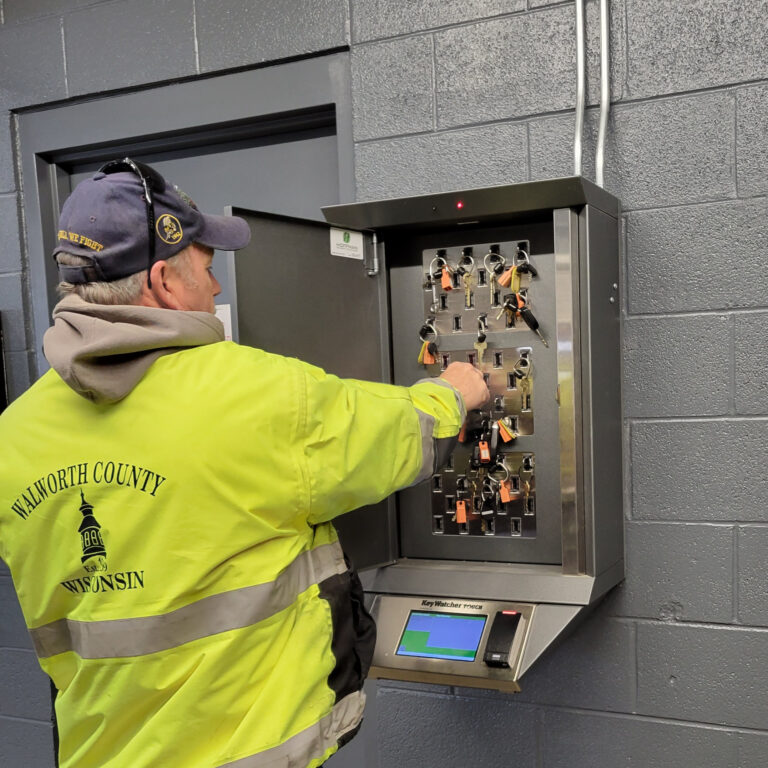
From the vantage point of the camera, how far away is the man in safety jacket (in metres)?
1.20

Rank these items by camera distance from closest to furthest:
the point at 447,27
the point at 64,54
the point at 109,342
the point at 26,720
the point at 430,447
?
the point at 109,342
the point at 430,447
the point at 447,27
the point at 64,54
the point at 26,720

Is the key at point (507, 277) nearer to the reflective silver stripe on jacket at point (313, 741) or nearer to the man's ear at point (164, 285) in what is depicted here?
the man's ear at point (164, 285)

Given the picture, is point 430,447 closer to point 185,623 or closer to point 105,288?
point 185,623

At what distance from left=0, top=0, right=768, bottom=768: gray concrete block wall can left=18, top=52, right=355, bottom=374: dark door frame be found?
0.07 m

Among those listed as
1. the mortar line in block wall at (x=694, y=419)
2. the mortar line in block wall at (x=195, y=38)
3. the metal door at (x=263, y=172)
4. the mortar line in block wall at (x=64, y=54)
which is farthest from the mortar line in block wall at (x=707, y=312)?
the mortar line in block wall at (x=64, y=54)

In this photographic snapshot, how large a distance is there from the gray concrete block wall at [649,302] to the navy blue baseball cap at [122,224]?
0.81 metres

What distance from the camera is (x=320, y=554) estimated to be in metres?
1.38

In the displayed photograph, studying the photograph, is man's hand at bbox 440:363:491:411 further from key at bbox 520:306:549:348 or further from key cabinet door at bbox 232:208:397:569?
key cabinet door at bbox 232:208:397:569

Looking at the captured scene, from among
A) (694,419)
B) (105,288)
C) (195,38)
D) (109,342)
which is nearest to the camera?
(109,342)

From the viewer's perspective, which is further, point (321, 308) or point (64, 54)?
point (64, 54)

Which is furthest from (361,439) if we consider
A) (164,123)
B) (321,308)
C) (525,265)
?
(164,123)

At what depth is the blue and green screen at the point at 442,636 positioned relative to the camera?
1581mm

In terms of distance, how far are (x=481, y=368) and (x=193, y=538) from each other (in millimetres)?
770

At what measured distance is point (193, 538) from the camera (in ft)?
3.95
